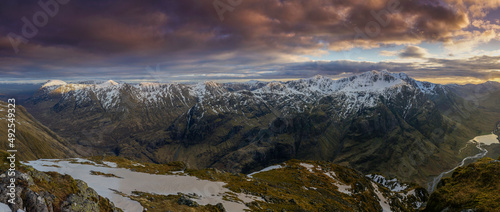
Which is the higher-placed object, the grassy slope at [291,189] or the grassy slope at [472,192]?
the grassy slope at [472,192]

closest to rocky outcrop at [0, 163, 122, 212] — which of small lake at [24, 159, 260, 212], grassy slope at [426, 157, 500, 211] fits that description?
small lake at [24, 159, 260, 212]

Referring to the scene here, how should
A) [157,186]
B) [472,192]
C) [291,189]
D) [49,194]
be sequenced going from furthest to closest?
[291,189]
[157,186]
[472,192]
[49,194]

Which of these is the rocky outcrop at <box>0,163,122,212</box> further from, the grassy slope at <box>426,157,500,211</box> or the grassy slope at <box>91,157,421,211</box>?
the grassy slope at <box>426,157,500,211</box>

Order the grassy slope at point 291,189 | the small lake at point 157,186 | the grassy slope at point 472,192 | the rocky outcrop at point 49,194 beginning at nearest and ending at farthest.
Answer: the rocky outcrop at point 49,194 < the grassy slope at point 472,192 < the small lake at point 157,186 < the grassy slope at point 291,189

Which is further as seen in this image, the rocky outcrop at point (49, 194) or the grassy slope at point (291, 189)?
the grassy slope at point (291, 189)

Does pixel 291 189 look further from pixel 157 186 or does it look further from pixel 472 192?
pixel 157 186

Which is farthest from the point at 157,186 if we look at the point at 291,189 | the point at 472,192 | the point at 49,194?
the point at 472,192

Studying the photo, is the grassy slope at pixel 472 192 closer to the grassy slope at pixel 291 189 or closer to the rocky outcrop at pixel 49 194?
the grassy slope at pixel 291 189

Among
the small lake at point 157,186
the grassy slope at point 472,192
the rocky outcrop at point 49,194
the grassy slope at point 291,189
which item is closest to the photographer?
the rocky outcrop at point 49,194

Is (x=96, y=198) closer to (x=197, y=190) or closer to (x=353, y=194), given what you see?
(x=197, y=190)

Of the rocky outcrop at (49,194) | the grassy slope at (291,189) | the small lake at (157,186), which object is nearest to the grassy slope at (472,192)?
the grassy slope at (291,189)

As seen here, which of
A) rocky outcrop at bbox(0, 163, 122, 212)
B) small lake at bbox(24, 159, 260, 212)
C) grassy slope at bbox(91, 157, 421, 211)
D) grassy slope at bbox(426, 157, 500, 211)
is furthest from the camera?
grassy slope at bbox(91, 157, 421, 211)
